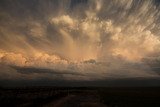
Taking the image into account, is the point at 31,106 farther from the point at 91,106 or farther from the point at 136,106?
the point at 136,106

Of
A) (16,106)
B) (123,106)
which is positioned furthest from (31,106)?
(123,106)

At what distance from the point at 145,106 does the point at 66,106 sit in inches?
816

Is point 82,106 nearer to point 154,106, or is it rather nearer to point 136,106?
point 136,106

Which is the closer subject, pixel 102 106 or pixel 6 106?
pixel 102 106

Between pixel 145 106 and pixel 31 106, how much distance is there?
30362 millimetres

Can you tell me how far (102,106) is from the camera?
58062 mm

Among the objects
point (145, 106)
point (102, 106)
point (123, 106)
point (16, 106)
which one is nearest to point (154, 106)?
point (145, 106)

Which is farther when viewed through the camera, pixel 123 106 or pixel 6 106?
pixel 6 106

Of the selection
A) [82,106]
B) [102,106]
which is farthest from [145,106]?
[82,106]

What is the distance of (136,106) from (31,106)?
2786 cm

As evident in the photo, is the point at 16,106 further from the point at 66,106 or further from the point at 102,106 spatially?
the point at 102,106

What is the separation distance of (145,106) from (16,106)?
35.6m

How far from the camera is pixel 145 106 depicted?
6022 cm

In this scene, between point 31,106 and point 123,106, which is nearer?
point 123,106
